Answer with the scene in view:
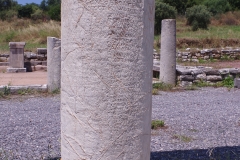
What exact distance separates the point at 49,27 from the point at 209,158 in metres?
21.0

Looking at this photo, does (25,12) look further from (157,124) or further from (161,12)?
(157,124)

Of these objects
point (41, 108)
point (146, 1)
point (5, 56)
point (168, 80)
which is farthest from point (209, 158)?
point (5, 56)

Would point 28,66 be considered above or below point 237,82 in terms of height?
above

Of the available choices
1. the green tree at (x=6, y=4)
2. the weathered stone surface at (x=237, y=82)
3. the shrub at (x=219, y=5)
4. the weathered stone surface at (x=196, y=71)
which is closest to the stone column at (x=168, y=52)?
the weathered stone surface at (x=196, y=71)

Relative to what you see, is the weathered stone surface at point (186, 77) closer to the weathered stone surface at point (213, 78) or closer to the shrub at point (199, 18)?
the weathered stone surface at point (213, 78)

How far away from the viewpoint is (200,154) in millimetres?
4484

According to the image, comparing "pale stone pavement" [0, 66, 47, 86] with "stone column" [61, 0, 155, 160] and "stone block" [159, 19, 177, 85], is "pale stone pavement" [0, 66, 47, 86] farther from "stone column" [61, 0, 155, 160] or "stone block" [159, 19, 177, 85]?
"stone column" [61, 0, 155, 160]

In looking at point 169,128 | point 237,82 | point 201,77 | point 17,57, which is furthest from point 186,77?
point 17,57

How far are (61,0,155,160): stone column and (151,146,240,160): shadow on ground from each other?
2.29 meters

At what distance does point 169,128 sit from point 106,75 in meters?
4.15

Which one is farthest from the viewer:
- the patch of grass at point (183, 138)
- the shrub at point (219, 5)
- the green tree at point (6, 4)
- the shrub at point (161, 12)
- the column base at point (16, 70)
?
the green tree at point (6, 4)

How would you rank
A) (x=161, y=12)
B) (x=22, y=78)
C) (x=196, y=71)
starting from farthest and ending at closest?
1. (x=161, y=12)
2. (x=22, y=78)
3. (x=196, y=71)

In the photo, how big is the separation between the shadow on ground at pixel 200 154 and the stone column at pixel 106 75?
2288 millimetres

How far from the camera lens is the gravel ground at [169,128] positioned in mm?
4574
